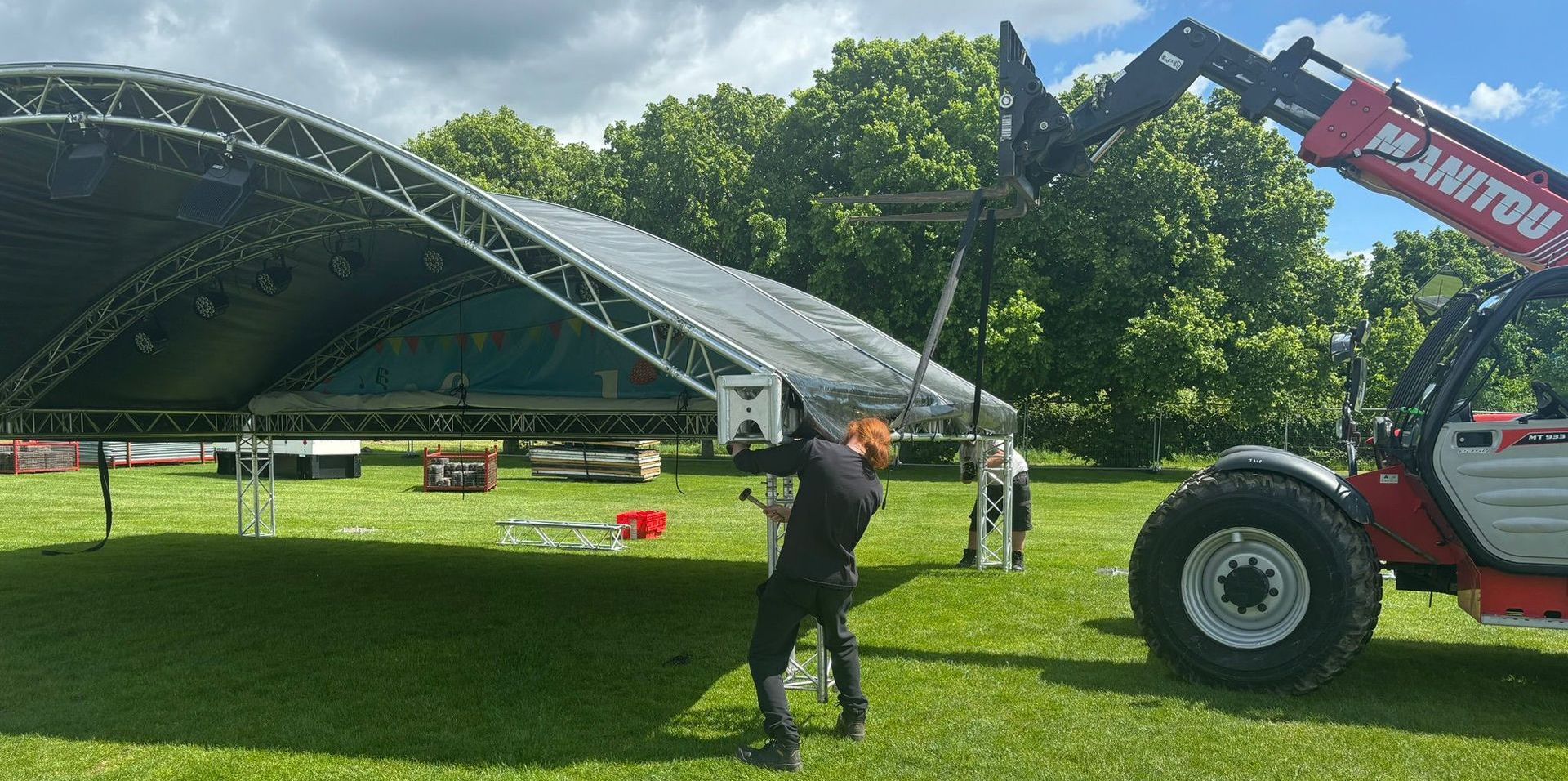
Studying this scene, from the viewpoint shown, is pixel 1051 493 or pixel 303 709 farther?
pixel 1051 493

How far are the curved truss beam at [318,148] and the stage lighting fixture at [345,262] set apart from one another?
112 inches

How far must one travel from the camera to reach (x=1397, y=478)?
6773 mm

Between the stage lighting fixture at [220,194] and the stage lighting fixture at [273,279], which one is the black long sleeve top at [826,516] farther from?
the stage lighting fixture at [273,279]

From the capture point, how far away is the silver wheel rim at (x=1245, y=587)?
6.57m

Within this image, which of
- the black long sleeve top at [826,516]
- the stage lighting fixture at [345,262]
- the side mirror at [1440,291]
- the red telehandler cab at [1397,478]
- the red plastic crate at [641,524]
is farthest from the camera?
the red plastic crate at [641,524]

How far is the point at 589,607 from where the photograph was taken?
9.38m

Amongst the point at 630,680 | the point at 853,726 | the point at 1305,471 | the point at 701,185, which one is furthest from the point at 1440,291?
the point at 701,185

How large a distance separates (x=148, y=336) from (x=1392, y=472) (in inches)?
462

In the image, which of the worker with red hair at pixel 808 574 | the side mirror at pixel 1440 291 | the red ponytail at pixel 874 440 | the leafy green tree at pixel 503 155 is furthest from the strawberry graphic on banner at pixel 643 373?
the leafy green tree at pixel 503 155

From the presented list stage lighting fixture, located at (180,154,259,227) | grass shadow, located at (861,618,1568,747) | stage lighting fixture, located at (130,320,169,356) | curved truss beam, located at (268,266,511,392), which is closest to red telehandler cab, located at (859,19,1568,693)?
grass shadow, located at (861,618,1568,747)

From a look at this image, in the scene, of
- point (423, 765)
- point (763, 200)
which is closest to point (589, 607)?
point (423, 765)

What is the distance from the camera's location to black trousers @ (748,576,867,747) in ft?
17.2

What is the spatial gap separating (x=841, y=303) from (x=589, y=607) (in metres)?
20.2

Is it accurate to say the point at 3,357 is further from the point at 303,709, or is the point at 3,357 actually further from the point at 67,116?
the point at 303,709
